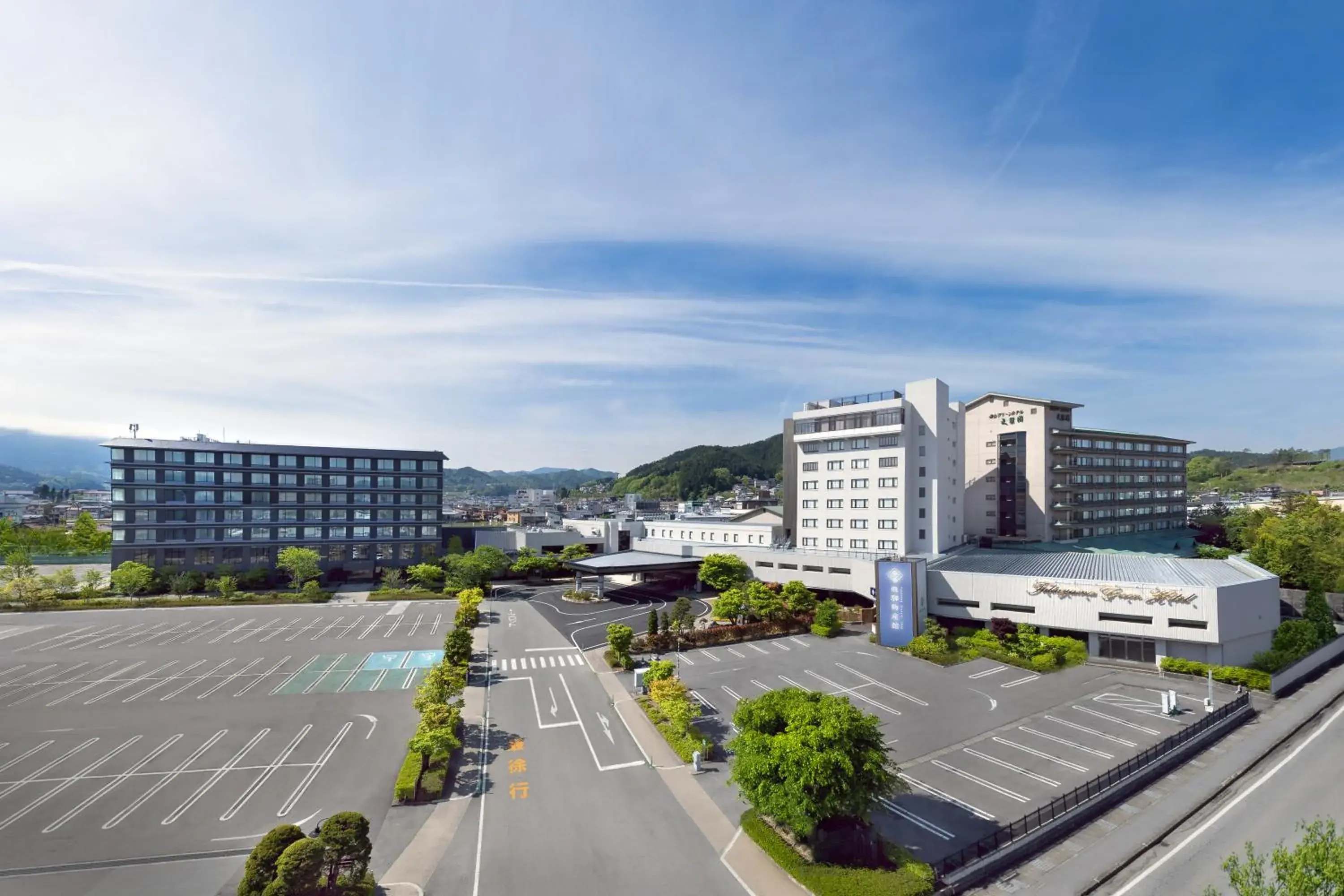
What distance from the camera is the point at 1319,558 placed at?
65312mm

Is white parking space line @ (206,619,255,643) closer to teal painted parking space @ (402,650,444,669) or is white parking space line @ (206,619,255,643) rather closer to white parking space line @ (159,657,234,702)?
white parking space line @ (159,657,234,702)

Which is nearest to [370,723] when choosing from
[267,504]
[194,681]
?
[194,681]

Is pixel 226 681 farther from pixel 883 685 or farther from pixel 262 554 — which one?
pixel 262 554

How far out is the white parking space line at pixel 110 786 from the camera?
2416 centimetres

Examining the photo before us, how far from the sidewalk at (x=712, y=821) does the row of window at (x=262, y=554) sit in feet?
201

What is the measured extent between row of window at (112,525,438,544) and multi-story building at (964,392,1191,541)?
7631cm

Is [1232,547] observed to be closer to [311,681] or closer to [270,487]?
[311,681]

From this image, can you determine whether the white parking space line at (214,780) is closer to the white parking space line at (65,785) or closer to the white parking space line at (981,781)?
the white parking space line at (65,785)

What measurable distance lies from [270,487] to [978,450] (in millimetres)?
94287

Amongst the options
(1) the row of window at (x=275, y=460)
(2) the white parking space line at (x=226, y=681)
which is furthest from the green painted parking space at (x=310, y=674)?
(1) the row of window at (x=275, y=460)

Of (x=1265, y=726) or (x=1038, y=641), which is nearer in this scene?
(x=1265, y=726)

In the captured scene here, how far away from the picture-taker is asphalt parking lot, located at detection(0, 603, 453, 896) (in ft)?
73.5

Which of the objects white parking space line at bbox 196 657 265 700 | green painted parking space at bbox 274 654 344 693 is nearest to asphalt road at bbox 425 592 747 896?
green painted parking space at bbox 274 654 344 693

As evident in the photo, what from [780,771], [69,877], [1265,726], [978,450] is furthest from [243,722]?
[978,450]
